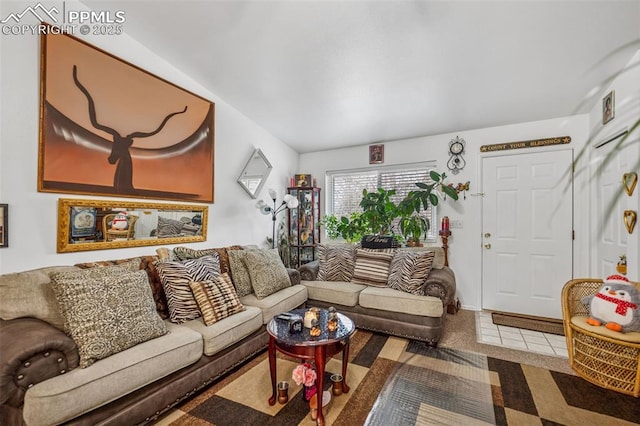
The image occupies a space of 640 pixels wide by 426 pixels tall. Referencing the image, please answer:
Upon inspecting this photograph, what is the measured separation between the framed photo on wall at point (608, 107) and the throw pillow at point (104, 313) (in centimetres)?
415

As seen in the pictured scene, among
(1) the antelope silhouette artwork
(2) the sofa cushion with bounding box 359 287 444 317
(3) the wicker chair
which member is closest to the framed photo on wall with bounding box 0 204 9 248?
(1) the antelope silhouette artwork

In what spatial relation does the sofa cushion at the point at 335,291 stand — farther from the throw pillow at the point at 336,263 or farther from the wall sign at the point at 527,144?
the wall sign at the point at 527,144

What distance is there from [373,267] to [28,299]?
2.85 metres

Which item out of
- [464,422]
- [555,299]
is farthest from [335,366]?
[555,299]

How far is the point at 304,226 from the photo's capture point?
4.46 metres

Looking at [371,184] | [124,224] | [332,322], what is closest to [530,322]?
[371,184]

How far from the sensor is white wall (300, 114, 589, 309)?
3314 millimetres

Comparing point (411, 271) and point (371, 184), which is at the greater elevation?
point (371, 184)

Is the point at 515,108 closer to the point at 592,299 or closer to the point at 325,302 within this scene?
the point at 592,299

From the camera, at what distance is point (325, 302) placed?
3271 millimetres

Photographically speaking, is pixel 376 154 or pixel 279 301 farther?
pixel 376 154

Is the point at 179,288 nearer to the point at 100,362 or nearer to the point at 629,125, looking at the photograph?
the point at 100,362

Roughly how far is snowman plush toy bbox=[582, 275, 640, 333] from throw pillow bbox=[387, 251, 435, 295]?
126cm

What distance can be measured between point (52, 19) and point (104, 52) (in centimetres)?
33
